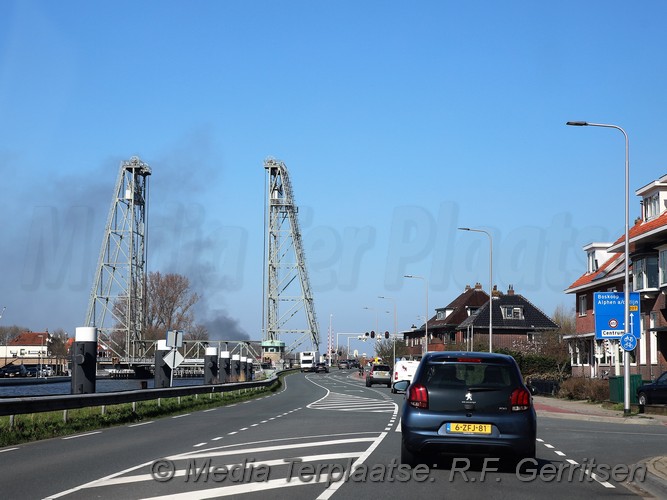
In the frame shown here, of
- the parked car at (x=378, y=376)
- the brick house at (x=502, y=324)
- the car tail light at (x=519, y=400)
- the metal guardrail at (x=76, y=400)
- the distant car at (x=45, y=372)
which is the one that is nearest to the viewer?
the car tail light at (x=519, y=400)

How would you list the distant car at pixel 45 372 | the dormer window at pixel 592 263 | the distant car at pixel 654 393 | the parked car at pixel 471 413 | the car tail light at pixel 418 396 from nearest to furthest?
the parked car at pixel 471 413 → the car tail light at pixel 418 396 → the distant car at pixel 654 393 → the dormer window at pixel 592 263 → the distant car at pixel 45 372

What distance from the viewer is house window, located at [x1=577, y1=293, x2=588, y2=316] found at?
60.5 m

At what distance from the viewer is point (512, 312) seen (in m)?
99.6

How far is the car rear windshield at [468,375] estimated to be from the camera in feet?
41.0

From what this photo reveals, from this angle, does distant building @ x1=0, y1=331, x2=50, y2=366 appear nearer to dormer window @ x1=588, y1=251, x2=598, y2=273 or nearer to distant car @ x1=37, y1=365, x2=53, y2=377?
distant car @ x1=37, y1=365, x2=53, y2=377

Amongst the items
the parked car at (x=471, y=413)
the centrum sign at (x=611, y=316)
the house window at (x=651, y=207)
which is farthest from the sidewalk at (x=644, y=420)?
the house window at (x=651, y=207)

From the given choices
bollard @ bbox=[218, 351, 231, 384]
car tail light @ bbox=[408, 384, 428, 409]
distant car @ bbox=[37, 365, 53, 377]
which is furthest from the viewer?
distant car @ bbox=[37, 365, 53, 377]

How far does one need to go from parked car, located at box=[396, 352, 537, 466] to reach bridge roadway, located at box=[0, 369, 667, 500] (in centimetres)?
46

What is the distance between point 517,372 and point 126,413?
55.7 feet

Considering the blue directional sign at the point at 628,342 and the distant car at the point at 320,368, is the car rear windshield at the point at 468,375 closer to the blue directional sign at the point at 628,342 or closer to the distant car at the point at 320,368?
the blue directional sign at the point at 628,342

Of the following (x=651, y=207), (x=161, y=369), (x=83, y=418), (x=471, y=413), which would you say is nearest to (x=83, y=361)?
(x=83, y=418)

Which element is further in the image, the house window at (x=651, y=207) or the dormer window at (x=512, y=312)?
the dormer window at (x=512, y=312)

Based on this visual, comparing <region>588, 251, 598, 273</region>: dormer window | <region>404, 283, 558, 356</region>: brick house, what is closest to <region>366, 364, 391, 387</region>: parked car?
A: <region>588, 251, 598, 273</region>: dormer window

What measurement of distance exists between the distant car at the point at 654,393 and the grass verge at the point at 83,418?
53.6ft
